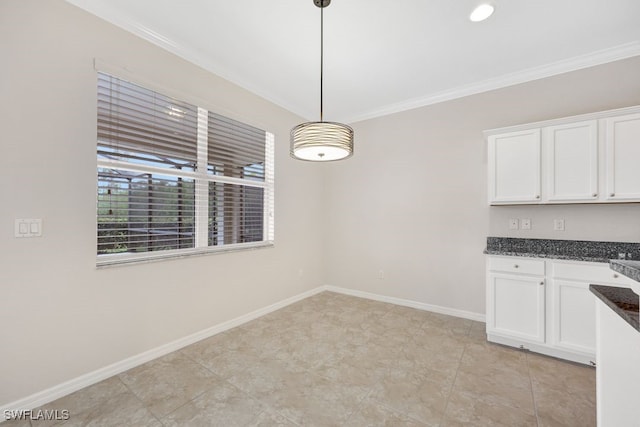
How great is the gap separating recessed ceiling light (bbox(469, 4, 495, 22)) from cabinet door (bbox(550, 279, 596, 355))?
2.35 m

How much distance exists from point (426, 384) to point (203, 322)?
2.18m

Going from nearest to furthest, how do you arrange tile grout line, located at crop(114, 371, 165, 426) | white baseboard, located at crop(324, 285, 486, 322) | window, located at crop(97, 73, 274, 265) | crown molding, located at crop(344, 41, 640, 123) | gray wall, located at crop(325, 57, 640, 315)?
tile grout line, located at crop(114, 371, 165, 426) → window, located at crop(97, 73, 274, 265) → crown molding, located at crop(344, 41, 640, 123) → gray wall, located at crop(325, 57, 640, 315) → white baseboard, located at crop(324, 285, 486, 322)

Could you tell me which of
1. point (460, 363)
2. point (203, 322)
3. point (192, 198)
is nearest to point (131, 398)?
point (203, 322)

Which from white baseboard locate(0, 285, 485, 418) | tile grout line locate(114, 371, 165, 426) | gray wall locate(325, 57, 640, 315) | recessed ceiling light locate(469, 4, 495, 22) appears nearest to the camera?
tile grout line locate(114, 371, 165, 426)

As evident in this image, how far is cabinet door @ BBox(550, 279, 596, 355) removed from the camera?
2195 millimetres

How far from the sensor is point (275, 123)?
361cm

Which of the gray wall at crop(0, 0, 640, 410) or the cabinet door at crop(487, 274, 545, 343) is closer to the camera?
the gray wall at crop(0, 0, 640, 410)

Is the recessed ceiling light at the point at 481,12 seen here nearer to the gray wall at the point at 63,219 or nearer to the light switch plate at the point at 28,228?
the gray wall at the point at 63,219

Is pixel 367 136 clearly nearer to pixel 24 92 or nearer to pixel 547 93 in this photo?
pixel 547 93

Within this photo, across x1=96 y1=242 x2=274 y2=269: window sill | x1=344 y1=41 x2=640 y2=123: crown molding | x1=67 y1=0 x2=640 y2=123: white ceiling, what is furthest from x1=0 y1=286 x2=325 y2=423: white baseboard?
x1=344 y1=41 x2=640 y2=123: crown molding

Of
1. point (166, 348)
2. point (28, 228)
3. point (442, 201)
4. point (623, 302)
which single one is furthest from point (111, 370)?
point (442, 201)

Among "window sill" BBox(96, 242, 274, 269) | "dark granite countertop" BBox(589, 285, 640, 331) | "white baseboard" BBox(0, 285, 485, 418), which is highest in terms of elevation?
"dark granite countertop" BBox(589, 285, 640, 331)

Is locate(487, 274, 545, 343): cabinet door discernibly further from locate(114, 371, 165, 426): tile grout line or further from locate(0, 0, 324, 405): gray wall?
locate(0, 0, 324, 405): gray wall

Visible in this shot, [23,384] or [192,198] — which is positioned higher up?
[192,198]
